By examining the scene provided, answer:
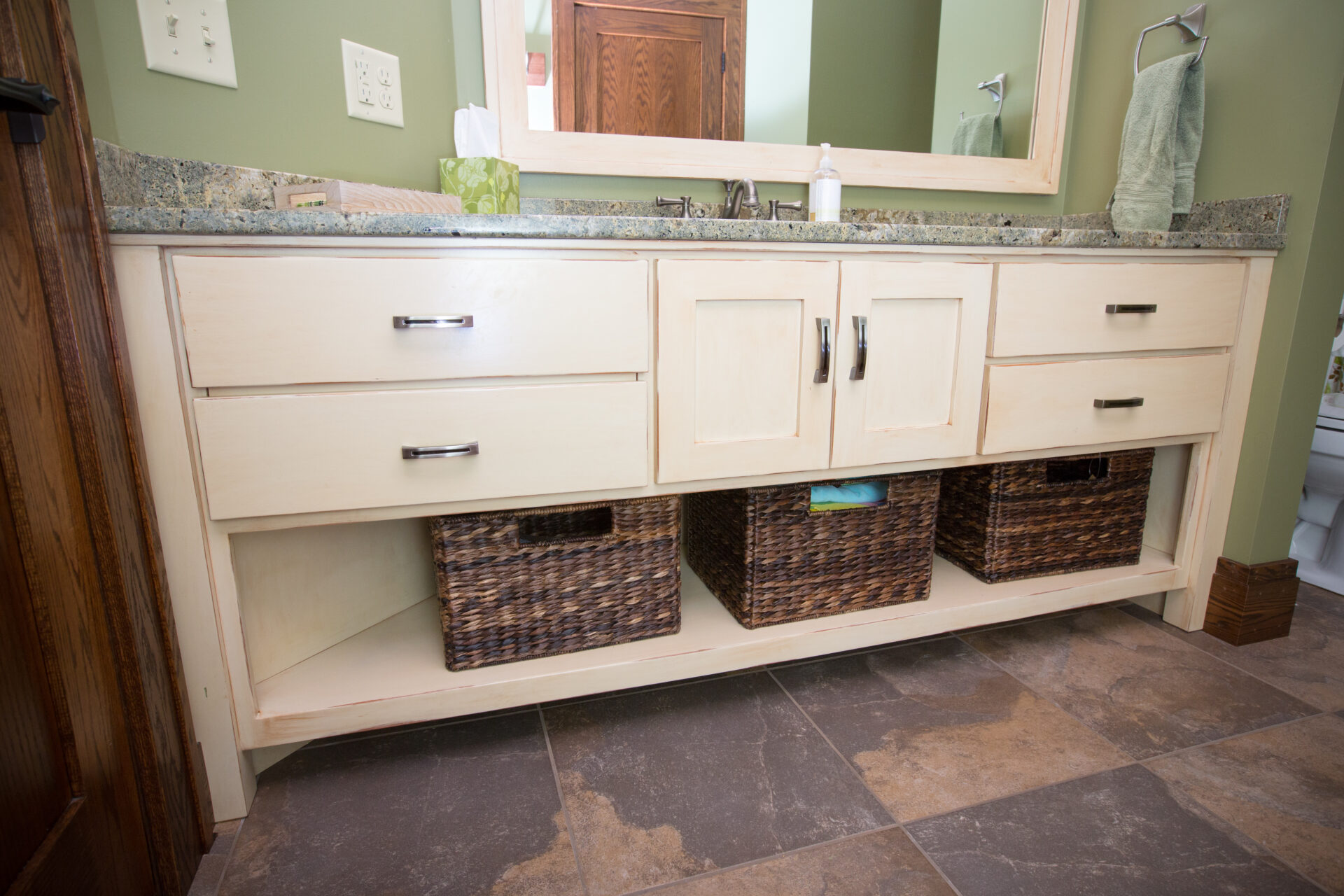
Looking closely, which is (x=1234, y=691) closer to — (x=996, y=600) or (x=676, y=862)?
(x=996, y=600)

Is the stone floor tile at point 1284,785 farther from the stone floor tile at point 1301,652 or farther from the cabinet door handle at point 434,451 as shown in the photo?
the cabinet door handle at point 434,451

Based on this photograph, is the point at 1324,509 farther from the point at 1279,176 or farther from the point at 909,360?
the point at 909,360

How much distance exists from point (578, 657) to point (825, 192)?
1.12m

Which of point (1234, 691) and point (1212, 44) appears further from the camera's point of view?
point (1212, 44)

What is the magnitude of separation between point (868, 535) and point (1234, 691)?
0.76 meters

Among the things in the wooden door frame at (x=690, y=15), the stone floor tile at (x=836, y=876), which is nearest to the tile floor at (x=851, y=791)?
the stone floor tile at (x=836, y=876)

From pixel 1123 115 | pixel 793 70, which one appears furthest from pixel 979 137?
pixel 793 70

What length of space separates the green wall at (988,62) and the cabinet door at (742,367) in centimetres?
97

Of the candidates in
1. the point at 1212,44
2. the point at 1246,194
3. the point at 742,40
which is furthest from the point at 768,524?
the point at 1212,44

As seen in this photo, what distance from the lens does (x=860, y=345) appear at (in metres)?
1.09

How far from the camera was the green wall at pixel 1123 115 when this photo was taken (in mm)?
1004

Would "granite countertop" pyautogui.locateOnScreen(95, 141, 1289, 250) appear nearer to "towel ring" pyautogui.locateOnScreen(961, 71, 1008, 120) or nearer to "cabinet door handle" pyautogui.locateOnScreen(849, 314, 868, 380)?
"cabinet door handle" pyautogui.locateOnScreen(849, 314, 868, 380)

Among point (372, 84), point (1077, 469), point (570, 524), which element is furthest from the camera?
point (1077, 469)

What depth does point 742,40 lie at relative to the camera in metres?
1.52
